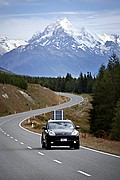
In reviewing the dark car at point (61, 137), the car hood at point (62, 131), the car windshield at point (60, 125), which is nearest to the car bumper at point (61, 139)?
the dark car at point (61, 137)

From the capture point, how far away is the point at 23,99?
423 feet

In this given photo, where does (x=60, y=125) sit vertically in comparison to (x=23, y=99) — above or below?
above

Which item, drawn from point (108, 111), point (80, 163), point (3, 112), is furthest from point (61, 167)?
point (3, 112)

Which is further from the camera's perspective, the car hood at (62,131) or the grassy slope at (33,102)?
the grassy slope at (33,102)

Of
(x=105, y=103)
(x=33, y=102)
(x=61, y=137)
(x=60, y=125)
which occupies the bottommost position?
Answer: (x=33, y=102)

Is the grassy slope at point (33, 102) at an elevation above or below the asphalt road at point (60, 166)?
below

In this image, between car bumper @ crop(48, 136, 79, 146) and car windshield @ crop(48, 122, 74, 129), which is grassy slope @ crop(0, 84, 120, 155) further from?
car bumper @ crop(48, 136, 79, 146)

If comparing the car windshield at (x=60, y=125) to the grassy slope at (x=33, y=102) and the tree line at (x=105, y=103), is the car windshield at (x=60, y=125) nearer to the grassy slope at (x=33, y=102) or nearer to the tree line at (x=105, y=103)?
the tree line at (x=105, y=103)

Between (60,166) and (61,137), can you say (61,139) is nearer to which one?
(61,137)

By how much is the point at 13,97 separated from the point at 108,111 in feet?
186

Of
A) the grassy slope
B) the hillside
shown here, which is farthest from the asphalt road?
the hillside

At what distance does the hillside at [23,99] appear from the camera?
11600 centimetres

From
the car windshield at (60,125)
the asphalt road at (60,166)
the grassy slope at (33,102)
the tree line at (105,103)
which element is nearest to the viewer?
the asphalt road at (60,166)

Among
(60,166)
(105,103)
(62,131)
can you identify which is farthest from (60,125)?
(105,103)
